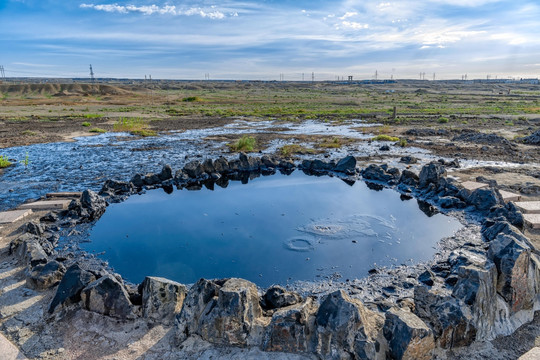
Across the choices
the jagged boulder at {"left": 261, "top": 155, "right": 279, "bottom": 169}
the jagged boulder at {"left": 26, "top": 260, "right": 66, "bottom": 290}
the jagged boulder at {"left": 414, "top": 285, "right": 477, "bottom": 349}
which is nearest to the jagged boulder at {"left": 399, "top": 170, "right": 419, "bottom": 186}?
the jagged boulder at {"left": 261, "top": 155, "right": 279, "bottom": 169}

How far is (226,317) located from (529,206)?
8889 millimetres

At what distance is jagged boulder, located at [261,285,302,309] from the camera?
219 inches

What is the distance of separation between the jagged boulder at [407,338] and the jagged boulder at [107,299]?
3.62 meters

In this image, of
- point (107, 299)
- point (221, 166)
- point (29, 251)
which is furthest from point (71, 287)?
point (221, 166)

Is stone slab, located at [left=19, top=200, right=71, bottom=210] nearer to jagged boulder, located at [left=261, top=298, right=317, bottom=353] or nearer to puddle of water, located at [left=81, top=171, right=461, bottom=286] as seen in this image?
puddle of water, located at [left=81, top=171, right=461, bottom=286]

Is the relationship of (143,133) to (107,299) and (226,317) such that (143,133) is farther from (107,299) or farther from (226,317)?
(226,317)

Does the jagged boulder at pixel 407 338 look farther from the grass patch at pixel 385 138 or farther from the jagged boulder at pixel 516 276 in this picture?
the grass patch at pixel 385 138

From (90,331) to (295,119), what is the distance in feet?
107

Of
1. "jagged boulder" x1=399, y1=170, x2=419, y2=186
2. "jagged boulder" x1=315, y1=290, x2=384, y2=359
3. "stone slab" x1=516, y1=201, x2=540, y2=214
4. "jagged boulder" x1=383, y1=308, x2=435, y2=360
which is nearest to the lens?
"jagged boulder" x1=383, y1=308, x2=435, y2=360

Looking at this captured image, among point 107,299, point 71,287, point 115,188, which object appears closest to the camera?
point 107,299

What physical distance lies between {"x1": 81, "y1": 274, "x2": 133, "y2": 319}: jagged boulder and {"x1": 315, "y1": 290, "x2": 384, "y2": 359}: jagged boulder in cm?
281

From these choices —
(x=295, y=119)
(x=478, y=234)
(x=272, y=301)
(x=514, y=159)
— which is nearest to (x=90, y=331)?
(x=272, y=301)

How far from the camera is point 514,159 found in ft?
54.7

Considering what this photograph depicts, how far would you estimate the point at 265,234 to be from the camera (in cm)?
924
